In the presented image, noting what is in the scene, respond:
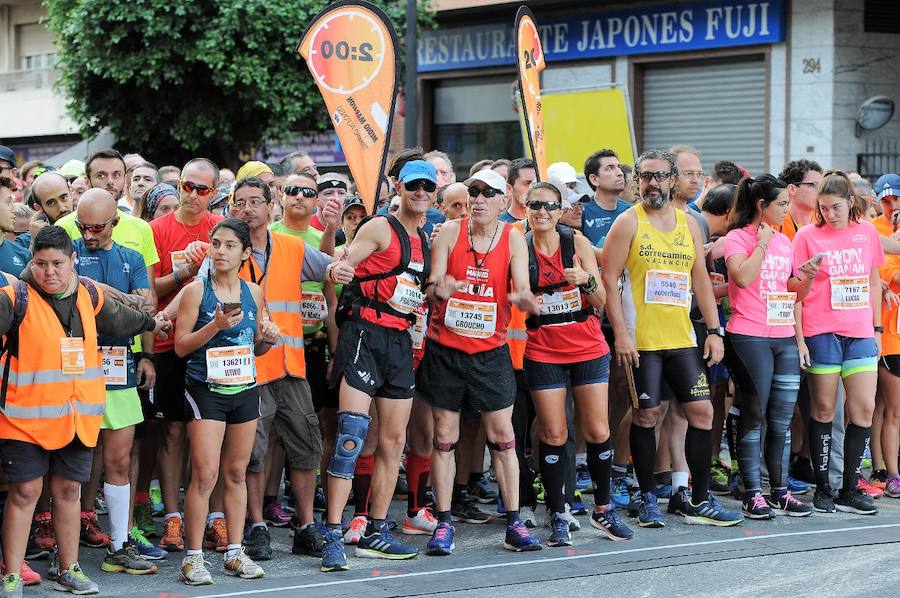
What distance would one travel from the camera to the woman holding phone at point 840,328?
912cm

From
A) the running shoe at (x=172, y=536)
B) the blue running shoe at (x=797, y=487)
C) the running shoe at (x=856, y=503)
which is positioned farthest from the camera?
the blue running shoe at (x=797, y=487)

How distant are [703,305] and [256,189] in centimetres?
292

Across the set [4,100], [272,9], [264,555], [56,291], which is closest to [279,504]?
[264,555]

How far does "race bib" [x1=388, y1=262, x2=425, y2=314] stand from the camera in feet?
25.3

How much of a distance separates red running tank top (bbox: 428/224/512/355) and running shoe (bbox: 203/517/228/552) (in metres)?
1.63

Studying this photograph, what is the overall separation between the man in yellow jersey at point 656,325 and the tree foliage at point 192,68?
46.0ft

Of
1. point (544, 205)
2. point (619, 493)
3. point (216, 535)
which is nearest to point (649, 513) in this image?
point (619, 493)

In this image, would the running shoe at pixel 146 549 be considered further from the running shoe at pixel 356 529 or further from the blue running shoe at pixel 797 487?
the blue running shoe at pixel 797 487

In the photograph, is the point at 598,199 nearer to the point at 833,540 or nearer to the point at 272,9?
the point at 833,540

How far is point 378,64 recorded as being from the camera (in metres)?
8.73

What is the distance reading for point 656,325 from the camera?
848 centimetres

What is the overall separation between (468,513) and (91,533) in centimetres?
235

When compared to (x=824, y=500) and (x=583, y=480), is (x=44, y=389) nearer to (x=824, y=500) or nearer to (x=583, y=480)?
(x=583, y=480)

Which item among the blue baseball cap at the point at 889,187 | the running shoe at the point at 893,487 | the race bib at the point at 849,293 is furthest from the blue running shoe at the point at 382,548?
the blue baseball cap at the point at 889,187
